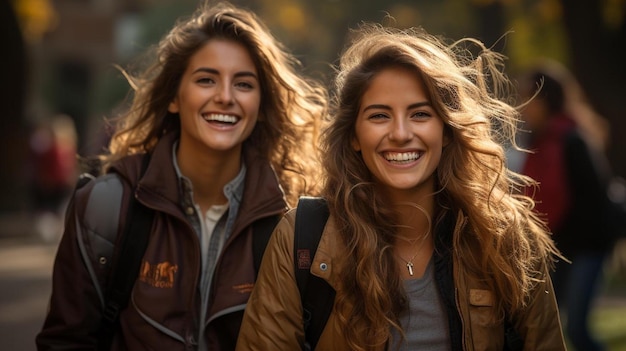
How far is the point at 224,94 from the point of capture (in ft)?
14.9

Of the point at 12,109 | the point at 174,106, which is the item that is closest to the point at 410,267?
the point at 174,106

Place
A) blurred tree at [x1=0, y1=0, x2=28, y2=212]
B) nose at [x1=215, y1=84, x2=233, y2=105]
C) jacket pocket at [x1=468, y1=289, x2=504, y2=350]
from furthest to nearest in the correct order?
blurred tree at [x1=0, y1=0, x2=28, y2=212]
nose at [x1=215, y1=84, x2=233, y2=105]
jacket pocket at [x1=468, y1=289, x2=504, y2=350]

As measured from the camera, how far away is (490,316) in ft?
12.6

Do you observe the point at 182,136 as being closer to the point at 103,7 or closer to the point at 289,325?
the point at 289,325

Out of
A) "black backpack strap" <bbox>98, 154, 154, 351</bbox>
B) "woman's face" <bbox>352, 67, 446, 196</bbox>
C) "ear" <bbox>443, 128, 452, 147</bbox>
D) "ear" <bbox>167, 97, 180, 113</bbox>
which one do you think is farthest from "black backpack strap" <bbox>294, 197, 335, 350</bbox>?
"ear" <bbox>167, 97, 180, 113</bbox>

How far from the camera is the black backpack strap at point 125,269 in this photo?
4.28 meters

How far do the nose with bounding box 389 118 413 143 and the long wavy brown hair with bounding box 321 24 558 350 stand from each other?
0.15m

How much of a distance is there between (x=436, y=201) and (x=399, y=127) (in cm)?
43

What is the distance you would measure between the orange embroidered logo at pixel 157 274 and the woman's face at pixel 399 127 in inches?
38.7

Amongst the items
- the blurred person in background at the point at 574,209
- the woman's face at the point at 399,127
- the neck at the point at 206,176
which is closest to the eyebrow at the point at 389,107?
the woman's face at the point at 399,127

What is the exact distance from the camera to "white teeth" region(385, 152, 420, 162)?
13.0 feet

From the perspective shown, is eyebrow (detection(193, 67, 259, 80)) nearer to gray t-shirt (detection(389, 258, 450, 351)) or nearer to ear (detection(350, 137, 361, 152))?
ear (detection(350, 137, 361, 152))

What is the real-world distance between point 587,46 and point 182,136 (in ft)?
40.2

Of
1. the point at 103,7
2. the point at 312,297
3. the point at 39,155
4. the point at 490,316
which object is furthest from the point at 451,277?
the point at 103,7
